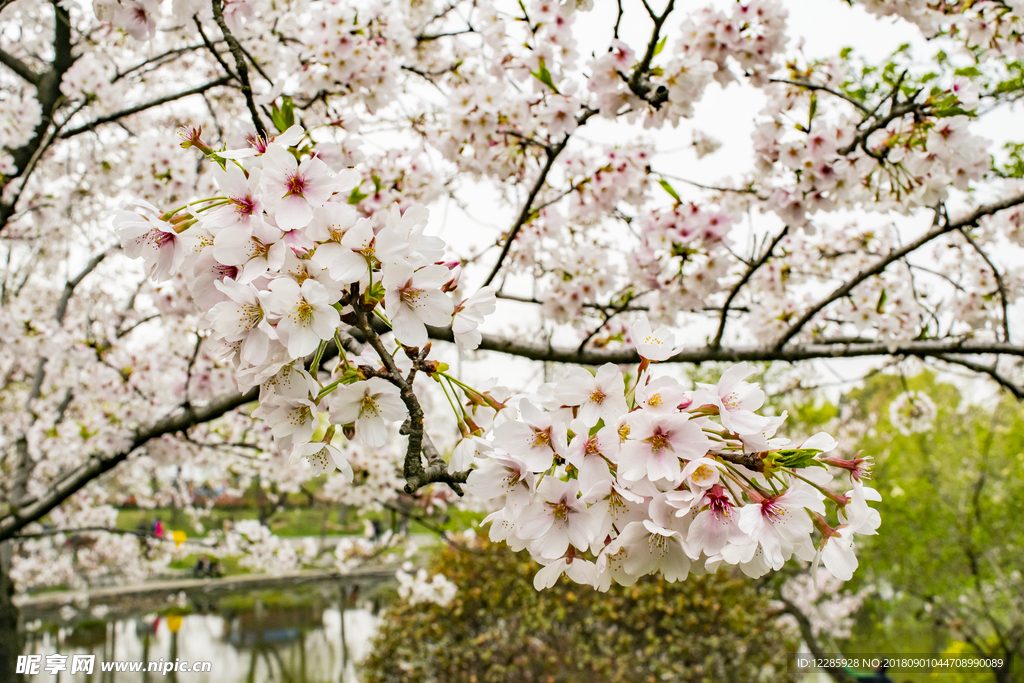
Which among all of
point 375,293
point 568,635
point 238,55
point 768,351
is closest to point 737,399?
point 375,293

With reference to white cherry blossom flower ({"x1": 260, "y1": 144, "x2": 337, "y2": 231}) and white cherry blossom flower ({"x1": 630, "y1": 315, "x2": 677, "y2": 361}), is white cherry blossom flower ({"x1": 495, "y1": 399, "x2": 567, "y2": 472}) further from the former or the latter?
white cherry blossom flower ({"x1": 260, "y1": 144, "x2": 337, "y2": 231})

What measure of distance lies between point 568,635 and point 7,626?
164 inches

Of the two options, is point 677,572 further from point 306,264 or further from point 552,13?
point 552,13

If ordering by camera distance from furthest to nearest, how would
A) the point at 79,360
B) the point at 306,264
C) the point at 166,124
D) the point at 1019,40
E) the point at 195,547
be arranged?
1. the point at 195,547
2. the point at 166,124
3. the point at 79,360
4. the point at 1019,40
5. the point at 306,264

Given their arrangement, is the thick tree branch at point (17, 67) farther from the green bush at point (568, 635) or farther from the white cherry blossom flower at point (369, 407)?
the green bush at point (568, 635)

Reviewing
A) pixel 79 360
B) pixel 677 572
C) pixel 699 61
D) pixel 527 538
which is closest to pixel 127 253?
pixel 527 538

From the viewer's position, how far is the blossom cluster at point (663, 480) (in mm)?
767

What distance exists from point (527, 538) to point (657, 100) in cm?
183

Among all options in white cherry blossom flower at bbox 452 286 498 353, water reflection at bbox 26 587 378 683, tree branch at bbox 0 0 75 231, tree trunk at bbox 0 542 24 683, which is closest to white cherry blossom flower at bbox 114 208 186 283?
white cherry blossom flower at bbox 452 286 498 353

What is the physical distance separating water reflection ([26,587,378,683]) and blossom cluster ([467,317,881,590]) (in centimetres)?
814

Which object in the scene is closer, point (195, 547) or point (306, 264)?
point (306, 264)

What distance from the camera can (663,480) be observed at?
31.5 inches

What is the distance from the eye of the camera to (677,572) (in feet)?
2.81

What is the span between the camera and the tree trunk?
3.89 meters
